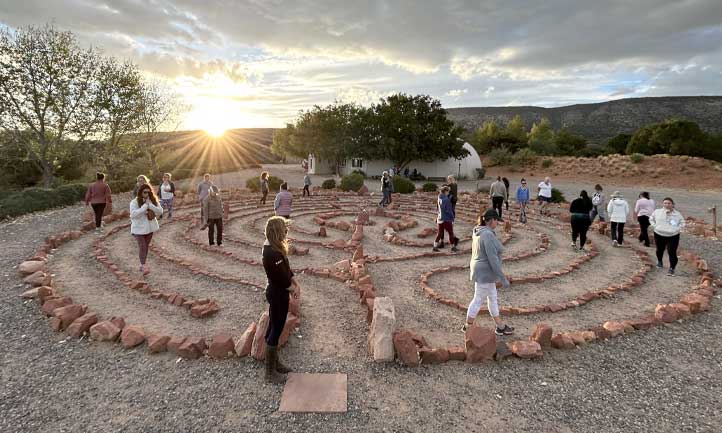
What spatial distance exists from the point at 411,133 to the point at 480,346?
123 feet

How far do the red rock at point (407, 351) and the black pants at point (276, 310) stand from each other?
1.76 meters

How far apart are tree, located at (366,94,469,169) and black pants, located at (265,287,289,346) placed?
123 feet

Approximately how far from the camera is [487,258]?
6340mm

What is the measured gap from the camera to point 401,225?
1582 cm

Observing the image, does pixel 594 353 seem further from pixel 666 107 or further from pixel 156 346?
pixel 666 107

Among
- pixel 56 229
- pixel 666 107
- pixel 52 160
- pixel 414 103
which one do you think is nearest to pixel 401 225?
pixel 56 229

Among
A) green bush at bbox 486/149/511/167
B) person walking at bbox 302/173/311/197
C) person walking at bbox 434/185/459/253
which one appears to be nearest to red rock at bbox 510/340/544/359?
person walking at bbox 434/185/459/253

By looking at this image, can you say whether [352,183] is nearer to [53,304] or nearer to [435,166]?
[435,166]

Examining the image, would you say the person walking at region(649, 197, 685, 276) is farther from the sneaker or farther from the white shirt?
the white shirt

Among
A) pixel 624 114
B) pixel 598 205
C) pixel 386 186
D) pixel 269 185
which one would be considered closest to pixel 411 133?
pixel 269 185

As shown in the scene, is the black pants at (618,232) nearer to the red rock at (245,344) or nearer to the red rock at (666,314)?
the red rock at (666,314)

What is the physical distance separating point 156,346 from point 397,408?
373 centimetres

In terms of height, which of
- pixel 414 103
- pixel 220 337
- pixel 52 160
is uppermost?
pixel 414 103

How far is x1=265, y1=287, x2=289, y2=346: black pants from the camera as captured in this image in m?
5.09
